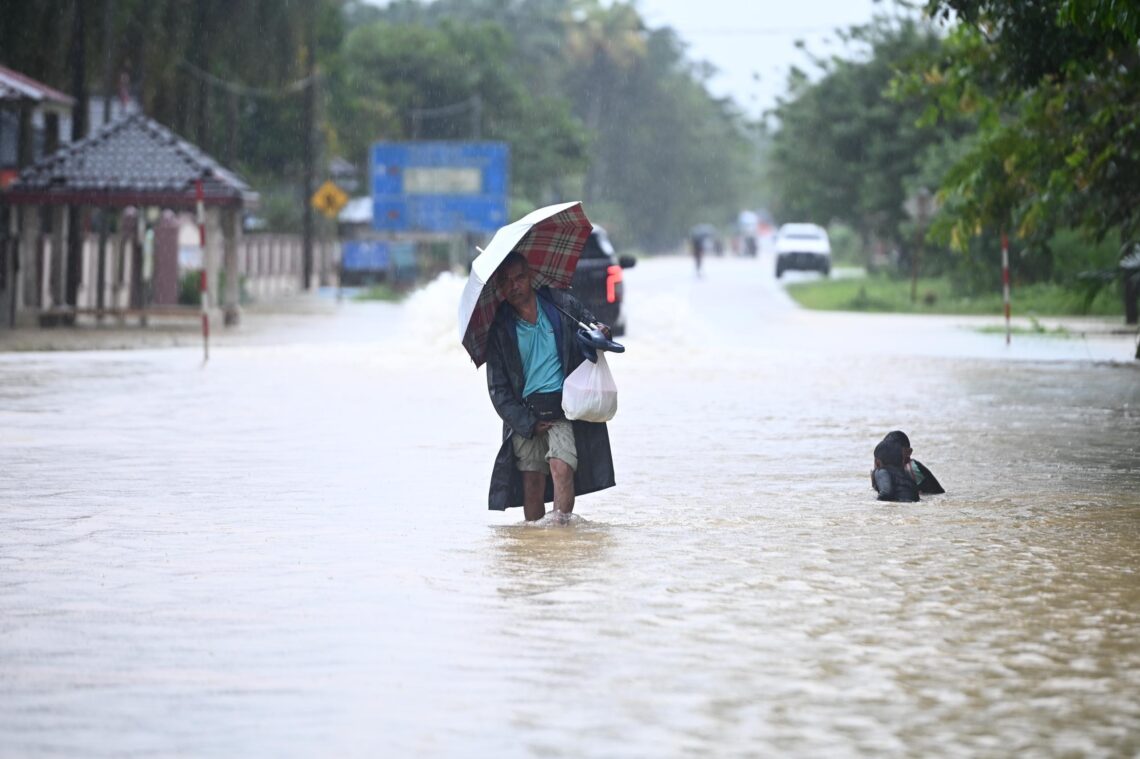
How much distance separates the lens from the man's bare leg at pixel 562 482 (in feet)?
34.5

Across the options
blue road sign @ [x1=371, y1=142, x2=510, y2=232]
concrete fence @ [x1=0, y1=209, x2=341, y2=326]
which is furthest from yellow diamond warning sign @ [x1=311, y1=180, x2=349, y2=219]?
concrete fence @ [x1=0, y1=209, x2=341, y2=326]

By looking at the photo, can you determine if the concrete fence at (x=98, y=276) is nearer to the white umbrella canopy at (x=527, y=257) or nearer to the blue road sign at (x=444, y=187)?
the blue road sign at (x=444, y=187)

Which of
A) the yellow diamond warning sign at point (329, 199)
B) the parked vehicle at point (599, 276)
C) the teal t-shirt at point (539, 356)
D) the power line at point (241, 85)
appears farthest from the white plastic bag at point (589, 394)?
the yellow diamond warning sign at point (329, 199)

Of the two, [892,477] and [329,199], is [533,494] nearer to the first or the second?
[892,477]

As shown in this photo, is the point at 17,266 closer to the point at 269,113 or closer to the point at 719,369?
the point at 719,369

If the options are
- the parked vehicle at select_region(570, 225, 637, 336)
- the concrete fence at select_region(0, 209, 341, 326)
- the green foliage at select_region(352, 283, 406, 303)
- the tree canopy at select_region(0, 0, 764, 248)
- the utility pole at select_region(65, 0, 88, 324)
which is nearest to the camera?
the parked vehicle at select_region(570, 225, 637, 336)

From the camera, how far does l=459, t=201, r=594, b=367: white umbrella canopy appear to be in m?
10.3

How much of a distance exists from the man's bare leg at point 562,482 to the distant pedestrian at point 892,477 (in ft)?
7.19

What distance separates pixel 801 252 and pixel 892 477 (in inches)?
2303

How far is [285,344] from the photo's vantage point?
98.0 feet

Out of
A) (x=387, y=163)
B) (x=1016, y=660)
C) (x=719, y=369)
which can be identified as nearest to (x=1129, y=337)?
(x=719, y=369)

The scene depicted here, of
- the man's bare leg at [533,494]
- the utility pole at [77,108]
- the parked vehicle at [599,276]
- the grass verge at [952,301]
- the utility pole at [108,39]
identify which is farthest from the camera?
the grass verge at [952,301]

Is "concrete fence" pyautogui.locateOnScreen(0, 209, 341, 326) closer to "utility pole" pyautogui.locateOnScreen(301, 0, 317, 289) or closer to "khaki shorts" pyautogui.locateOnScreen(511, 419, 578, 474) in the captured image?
"utility pole" pyautogui.locateOnScreen(301, 0, 317, 289)

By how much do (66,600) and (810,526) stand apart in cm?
408
